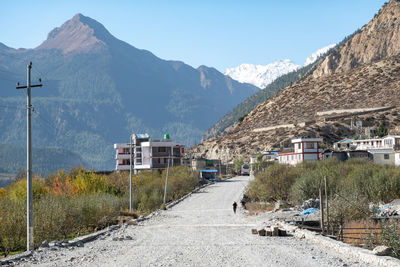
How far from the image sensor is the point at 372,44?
598 ft

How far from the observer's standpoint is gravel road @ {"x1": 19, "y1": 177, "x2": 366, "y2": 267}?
17.2 metres

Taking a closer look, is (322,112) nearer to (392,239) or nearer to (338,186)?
(338,186)

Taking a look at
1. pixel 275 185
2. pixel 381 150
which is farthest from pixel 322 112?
pixel 275 185

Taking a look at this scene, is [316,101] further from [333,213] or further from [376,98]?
[333,213]

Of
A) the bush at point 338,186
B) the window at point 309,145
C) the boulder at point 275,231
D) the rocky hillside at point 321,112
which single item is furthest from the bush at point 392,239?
the rocky hillside at point 321,112

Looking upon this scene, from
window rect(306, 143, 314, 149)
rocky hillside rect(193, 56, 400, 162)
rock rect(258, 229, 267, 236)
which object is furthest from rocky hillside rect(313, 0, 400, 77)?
rock rect(258, 229, 267, 236)

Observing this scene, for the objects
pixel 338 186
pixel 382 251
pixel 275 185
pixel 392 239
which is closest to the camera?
pixel 382 251

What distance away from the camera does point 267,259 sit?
17531mm

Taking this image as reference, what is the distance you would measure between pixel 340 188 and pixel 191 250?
22222mm

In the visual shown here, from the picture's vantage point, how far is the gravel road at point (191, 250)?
56.3 ft

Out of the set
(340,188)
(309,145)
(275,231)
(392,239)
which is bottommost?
(275,231)

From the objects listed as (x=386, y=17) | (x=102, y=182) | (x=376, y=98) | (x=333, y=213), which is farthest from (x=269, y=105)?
(x=333, y=213)

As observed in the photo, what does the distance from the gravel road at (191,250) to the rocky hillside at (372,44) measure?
159 m

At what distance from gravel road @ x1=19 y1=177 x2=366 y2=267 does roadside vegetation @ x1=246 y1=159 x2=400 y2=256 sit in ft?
11.5
